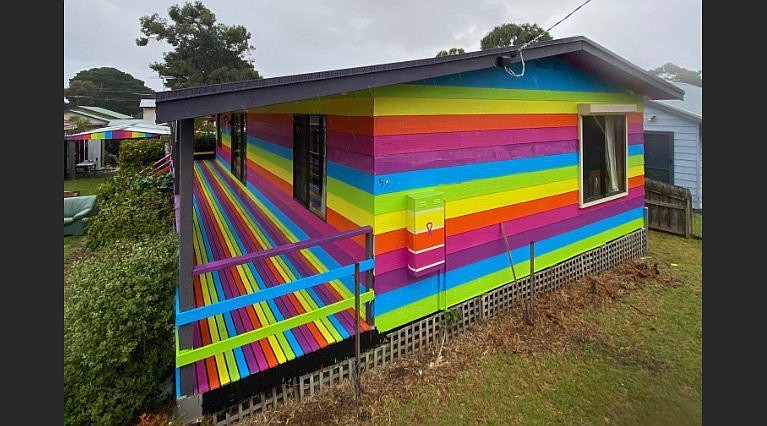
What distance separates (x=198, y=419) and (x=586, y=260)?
492 cm

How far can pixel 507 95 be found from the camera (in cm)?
464

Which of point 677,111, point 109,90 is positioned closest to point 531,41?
point 677,111

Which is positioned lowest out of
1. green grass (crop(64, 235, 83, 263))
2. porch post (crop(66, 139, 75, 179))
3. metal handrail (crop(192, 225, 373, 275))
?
green grass (crop(64, 235, 83, 263))

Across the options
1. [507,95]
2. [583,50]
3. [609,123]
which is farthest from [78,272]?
[609,123]

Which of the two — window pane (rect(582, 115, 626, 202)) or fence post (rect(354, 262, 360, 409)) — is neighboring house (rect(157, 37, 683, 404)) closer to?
window pane (rect(582, 115, 626, 202))

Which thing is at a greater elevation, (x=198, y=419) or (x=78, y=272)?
(x=78, y=272)

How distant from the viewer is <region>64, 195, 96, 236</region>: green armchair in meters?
9.41

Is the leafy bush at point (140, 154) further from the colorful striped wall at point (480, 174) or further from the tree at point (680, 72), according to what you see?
the tree at point (680, 72)

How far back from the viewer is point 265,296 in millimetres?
3135

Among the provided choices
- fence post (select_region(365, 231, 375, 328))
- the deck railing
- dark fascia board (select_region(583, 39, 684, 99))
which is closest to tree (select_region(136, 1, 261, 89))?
dark fascia board (select_region(583, 39, 684, 99))

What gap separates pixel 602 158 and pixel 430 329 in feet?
12.0

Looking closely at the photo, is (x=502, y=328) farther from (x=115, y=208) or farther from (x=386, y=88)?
(x=115, y=208)

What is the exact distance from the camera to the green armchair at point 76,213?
30.9 ft

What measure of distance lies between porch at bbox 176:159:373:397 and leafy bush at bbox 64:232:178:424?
10.0 inches
